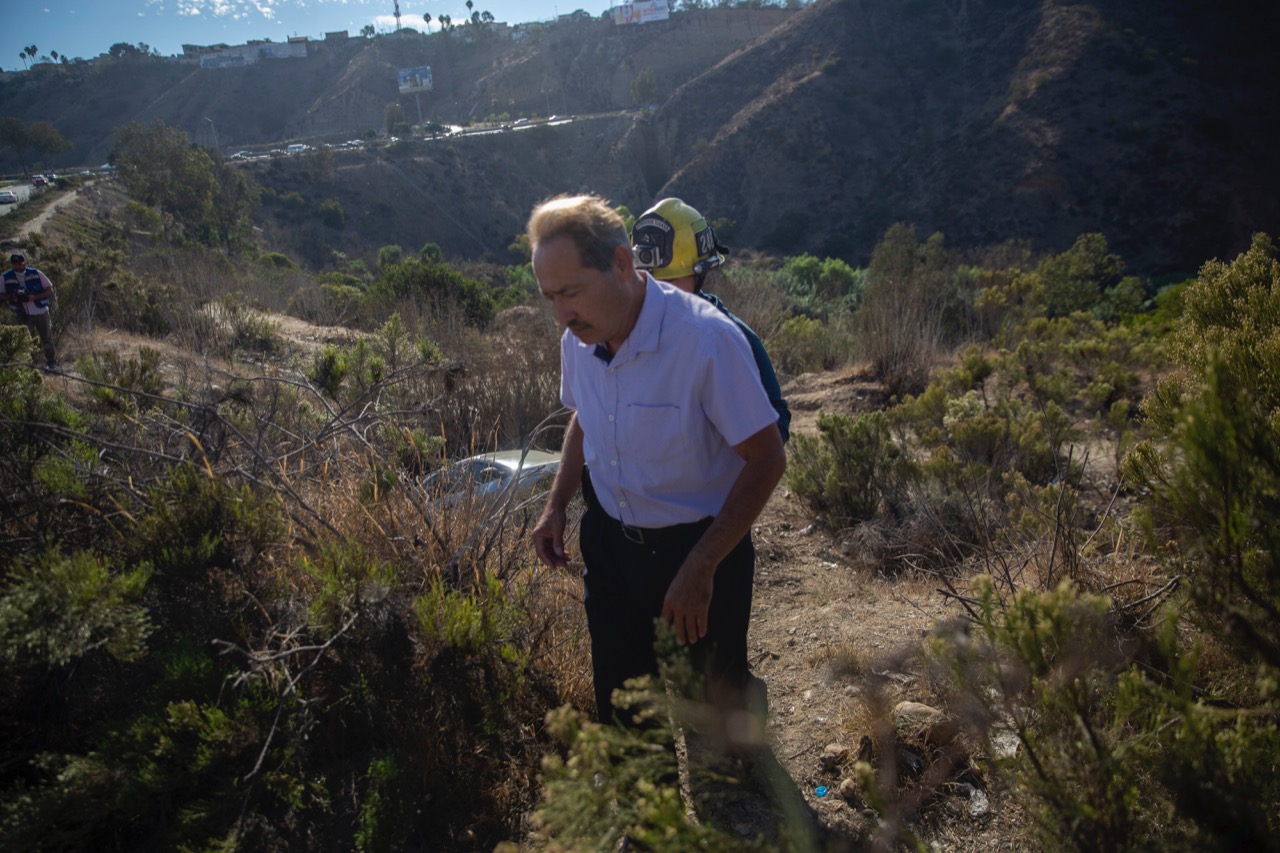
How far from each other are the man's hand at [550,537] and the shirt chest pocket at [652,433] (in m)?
0.46

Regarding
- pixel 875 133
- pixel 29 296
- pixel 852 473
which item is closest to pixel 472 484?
pixel 852 473

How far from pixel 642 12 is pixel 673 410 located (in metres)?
78.6

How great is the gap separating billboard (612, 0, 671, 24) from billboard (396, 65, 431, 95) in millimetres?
18331

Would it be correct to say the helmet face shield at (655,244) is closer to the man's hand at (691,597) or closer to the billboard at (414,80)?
the man's hand at (691,597)

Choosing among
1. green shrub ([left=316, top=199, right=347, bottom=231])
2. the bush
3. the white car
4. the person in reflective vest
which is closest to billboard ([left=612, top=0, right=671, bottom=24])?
green shrub ([left=316, top=199, right=347, bottom=231])

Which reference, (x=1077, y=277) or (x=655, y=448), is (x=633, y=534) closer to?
(x=655, y=448)

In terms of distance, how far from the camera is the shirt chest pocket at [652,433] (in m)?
1.75

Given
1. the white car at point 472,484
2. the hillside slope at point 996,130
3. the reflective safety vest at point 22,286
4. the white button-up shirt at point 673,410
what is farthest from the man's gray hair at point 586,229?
the hillside slope at point 996,130

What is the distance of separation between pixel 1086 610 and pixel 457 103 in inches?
3115

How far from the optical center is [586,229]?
1.70m

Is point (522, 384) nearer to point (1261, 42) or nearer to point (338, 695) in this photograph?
point (338, 695)

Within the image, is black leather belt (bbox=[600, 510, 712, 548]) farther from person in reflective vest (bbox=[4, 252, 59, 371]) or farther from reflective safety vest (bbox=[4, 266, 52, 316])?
reflective safety vest (bbox=[4, 266, 52, 316])

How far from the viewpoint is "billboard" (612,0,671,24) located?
69938 mm

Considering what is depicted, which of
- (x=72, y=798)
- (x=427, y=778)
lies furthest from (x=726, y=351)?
(x=72, y=798)
